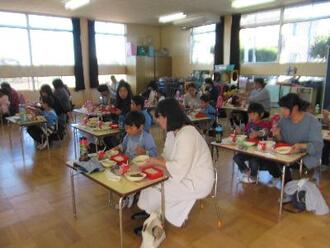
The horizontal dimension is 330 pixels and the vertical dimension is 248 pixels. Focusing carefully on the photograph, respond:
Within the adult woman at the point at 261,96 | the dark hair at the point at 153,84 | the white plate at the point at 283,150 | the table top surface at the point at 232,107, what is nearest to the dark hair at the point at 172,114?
the white plate at the point at 283,150

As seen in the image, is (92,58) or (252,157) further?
(92,58)

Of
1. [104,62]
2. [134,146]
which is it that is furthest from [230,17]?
[134,146]

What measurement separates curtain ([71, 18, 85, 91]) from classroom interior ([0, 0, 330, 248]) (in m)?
0.03

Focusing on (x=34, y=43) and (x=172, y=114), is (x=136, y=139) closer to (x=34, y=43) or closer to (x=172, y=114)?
(x=172, y=114)

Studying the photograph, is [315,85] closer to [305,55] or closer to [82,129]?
[305,55]

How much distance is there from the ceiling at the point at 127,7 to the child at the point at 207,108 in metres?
3.10

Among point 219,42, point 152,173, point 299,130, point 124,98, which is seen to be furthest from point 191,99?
point 219,42

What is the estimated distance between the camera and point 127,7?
7617mm

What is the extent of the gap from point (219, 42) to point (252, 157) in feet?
21.4

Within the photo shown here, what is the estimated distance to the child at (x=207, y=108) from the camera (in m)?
4.89

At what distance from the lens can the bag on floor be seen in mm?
2094

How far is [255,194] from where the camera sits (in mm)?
3168

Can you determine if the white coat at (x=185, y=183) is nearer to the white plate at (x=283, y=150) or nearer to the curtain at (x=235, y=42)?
the white plate at (x=283, y=150)

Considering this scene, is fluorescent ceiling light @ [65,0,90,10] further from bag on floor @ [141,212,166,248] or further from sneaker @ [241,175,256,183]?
bag on floor @ [141,212,166,248]
